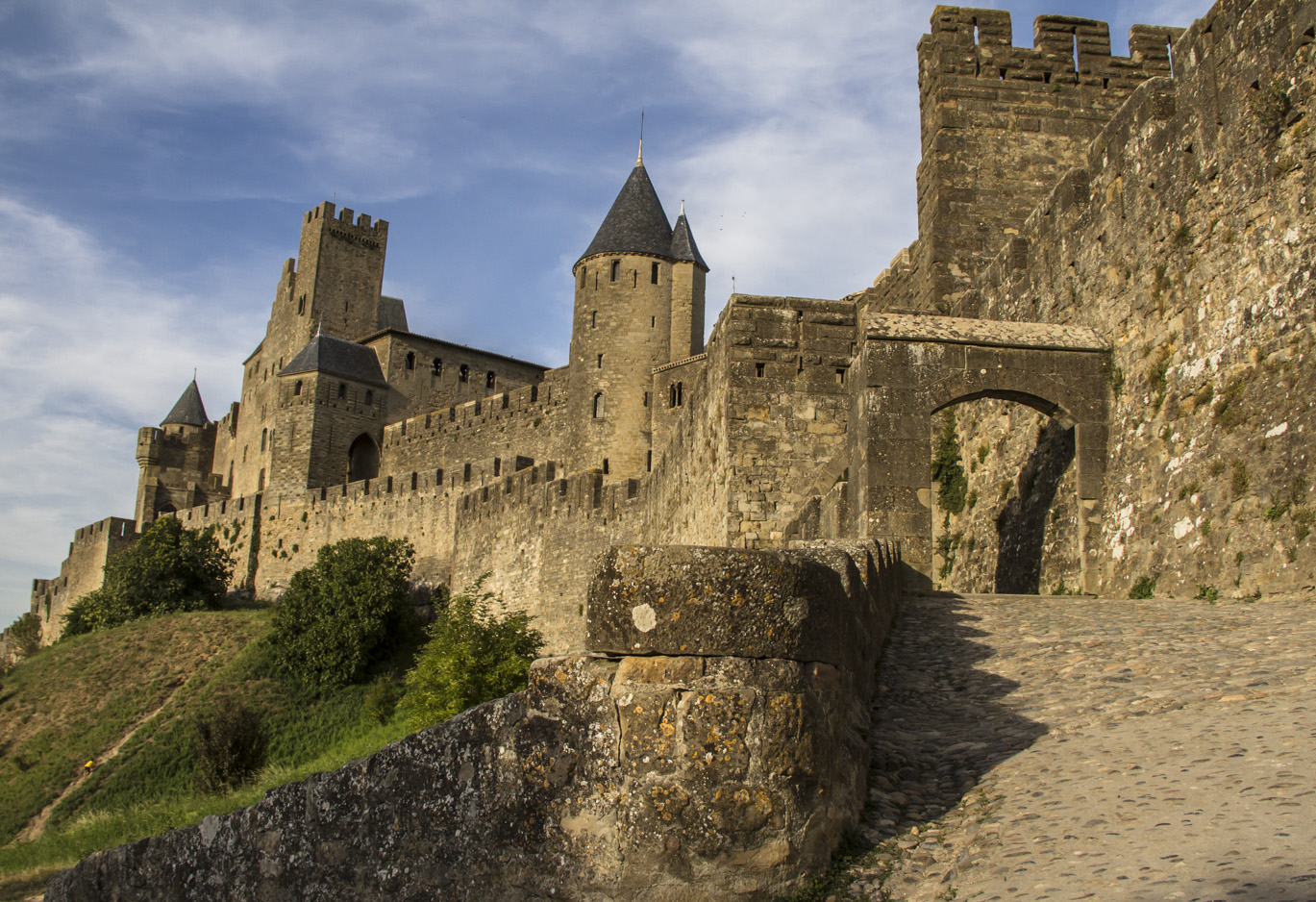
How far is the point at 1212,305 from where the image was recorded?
9852 mm

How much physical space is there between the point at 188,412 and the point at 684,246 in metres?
38.1

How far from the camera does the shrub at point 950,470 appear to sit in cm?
1523

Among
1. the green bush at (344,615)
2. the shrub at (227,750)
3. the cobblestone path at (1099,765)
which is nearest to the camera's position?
the cobblestone path at (1099,765)

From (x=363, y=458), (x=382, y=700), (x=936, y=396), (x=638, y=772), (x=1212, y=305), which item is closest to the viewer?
(x=638, y=772)

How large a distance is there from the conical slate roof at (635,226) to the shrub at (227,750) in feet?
70.7

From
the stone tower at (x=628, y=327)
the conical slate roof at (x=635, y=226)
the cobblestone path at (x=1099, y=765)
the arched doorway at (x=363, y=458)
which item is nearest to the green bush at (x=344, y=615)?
the stone tower at (x=628, y=327)

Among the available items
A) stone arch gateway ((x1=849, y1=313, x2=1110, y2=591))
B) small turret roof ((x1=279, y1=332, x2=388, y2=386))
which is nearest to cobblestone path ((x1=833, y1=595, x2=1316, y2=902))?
stone arch gateway ((x1=849, y1=313, x2=1110, y2=591))

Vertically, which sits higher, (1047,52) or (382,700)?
(1047,52)

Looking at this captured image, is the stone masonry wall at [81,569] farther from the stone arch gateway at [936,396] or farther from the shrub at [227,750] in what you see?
the stone arch gateway at [936,396]

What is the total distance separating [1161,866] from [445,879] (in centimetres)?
224

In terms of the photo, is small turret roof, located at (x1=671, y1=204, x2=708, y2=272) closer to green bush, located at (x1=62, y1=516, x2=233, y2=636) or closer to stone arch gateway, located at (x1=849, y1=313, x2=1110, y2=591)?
green bush, located at (x1=62, y1=516, x2=233, y2=636)

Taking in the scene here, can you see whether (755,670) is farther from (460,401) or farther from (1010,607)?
(460,401)

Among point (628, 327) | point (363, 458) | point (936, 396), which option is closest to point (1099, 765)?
point (936, 396)

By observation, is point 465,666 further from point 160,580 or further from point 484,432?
point 484,432
